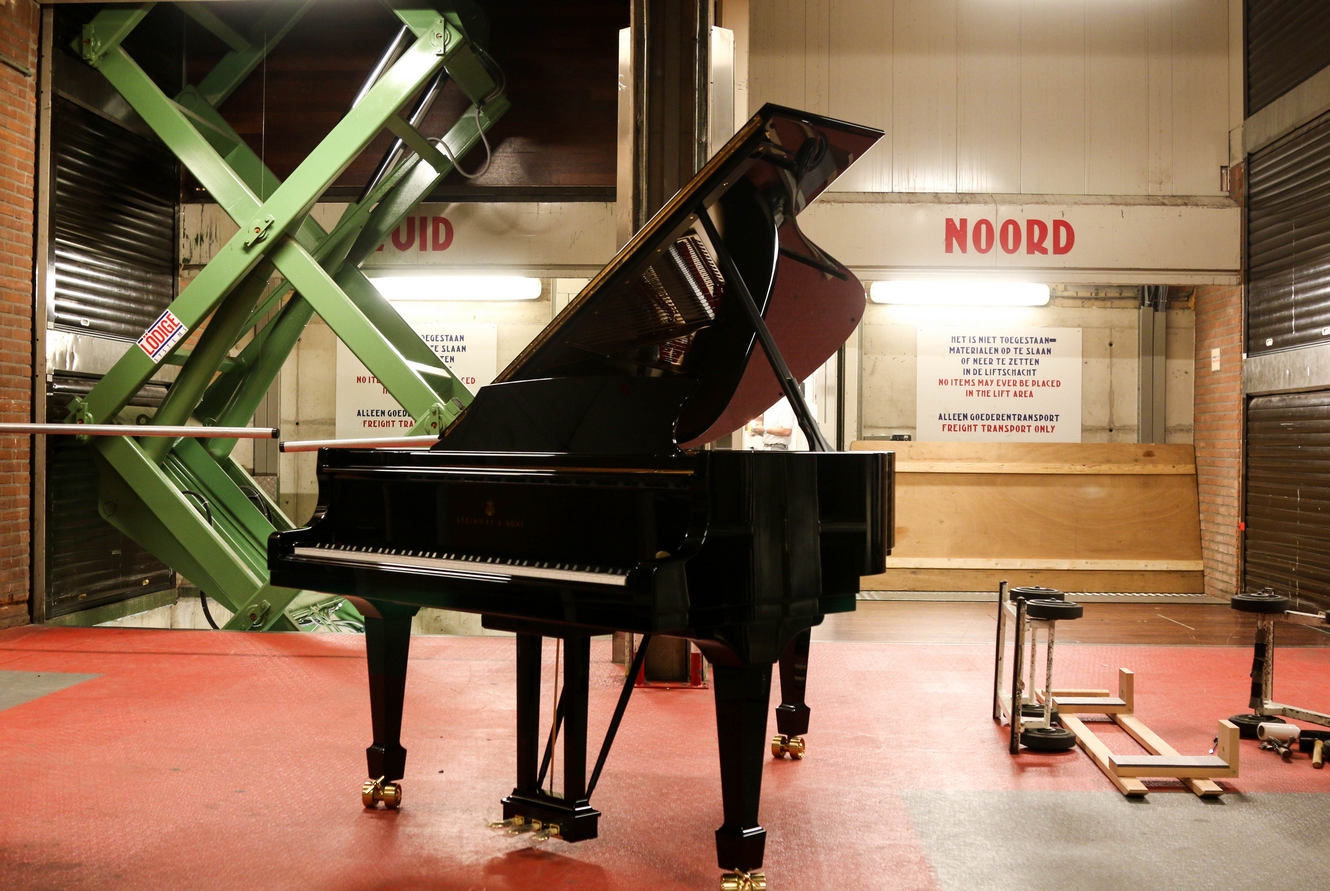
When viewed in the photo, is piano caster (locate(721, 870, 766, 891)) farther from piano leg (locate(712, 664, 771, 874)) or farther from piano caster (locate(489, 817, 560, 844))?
piano caster (locate(489, 817, 560, 844))

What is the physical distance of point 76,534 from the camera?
6090 mm

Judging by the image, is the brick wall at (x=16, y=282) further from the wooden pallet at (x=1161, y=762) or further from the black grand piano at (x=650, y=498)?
the wooden pallet at (x=1161, y=762)

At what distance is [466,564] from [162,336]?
14.0 ft

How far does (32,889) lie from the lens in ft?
7.69

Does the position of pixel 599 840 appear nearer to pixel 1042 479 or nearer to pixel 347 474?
pixel 347 474

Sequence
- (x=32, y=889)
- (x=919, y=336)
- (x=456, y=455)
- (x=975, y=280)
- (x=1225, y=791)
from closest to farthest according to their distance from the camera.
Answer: (x=32, y=889), (x=456, y=455), (x=1225, y=791), (x=975, y=280), (x=919, y=336)

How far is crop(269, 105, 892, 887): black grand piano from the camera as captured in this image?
2.18m

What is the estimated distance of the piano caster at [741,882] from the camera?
2.29 meters

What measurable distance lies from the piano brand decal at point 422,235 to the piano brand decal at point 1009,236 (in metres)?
3.53

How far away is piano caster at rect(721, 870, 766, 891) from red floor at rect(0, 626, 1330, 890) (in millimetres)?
133

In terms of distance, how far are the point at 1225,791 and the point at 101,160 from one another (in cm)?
679

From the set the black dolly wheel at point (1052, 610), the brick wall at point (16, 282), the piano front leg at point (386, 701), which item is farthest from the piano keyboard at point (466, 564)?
the brick wall at point (16, 282)

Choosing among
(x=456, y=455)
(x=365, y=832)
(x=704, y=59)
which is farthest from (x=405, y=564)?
(x=704, y=59)

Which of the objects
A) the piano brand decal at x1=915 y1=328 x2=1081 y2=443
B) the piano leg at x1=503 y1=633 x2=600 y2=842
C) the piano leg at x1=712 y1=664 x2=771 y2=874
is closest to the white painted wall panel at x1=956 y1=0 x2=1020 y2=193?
the piano brand decal at x1=915 y1=328 x2=1081 y2=443
